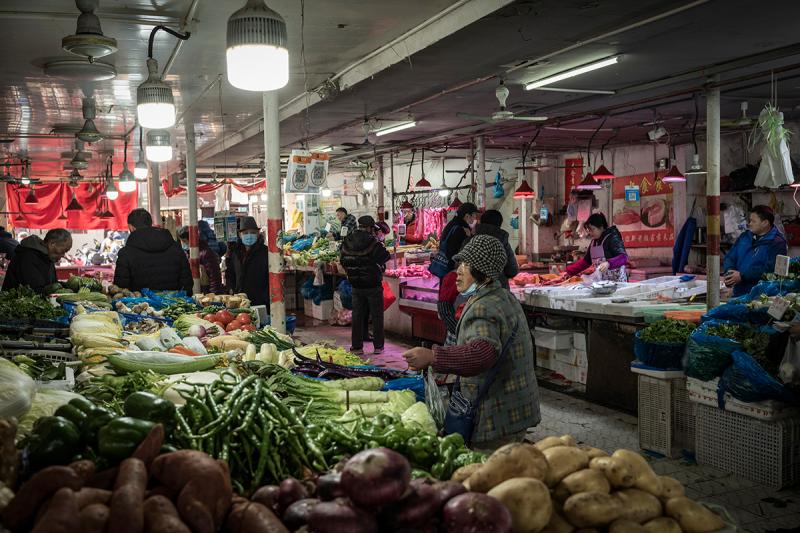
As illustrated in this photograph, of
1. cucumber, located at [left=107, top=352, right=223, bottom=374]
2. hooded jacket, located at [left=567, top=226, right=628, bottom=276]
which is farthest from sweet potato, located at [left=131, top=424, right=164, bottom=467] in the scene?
hooded jacket, located at [left=567, top=226, right=628, bottom=276]

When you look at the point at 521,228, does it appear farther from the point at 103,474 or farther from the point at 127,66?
the point at 103,474

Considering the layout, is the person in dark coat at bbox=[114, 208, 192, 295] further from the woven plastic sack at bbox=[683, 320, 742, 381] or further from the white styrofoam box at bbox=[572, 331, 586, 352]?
the woven plastic sack at bbox=[683, 320, 742, 381]

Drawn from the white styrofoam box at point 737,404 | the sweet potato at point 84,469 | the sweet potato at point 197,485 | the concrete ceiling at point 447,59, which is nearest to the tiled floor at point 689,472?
the white styrofoam box at point 737,404

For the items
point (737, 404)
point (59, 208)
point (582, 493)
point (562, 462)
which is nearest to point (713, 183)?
point (737, 404)

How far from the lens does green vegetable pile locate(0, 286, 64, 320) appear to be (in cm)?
630

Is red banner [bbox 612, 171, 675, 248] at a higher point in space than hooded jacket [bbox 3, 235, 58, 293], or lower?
higher

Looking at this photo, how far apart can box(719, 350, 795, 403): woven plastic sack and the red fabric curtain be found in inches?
850

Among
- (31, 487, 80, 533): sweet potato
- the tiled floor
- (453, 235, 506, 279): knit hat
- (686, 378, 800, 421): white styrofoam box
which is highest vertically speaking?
(453, 235, 506, 279): knit hat

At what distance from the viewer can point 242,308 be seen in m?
7.45

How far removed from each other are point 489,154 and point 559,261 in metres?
4.73

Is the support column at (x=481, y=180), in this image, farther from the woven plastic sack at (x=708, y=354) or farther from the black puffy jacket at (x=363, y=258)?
the woven plastic sack at (x=708, y=354)

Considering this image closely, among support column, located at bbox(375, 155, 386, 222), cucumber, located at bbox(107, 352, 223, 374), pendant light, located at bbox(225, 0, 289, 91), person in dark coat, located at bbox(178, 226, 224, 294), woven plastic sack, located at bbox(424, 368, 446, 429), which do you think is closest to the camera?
pendant light, located at bbox(225, 0, 289, 91)

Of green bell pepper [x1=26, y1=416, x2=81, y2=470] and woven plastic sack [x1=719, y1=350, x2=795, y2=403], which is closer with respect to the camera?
green bell pepper [x1=26, y1=416, x2=81, y2=470]

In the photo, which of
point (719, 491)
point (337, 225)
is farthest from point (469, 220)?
point (337, 225)
